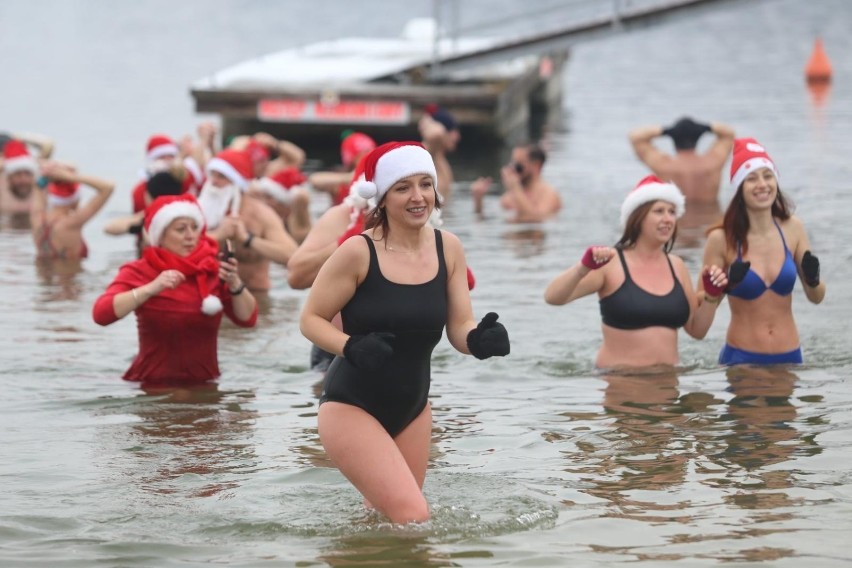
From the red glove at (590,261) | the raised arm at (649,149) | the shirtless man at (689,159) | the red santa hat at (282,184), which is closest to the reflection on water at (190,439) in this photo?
the red glove at (590,261)

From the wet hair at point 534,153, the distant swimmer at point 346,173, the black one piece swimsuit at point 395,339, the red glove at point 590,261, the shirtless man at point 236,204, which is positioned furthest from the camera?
the wet hair at point 534,153

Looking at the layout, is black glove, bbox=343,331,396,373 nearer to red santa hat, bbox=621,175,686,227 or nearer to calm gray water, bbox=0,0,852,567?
calm gray water, bbox=0,0,852,567

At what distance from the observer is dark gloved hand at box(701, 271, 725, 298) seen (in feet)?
30.8

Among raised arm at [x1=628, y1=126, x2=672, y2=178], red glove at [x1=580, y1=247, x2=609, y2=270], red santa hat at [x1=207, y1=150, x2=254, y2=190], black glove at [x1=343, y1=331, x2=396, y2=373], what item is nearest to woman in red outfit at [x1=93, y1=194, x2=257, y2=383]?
red glove at [x1=580, y1=247, x2=609, y2=270]

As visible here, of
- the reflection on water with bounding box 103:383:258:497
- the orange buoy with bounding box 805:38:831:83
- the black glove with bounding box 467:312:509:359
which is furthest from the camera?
the orange buoy with bounding box 805:38:831:83

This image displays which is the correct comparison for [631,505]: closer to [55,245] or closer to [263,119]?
[55,245]

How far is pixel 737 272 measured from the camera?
9.61 meters

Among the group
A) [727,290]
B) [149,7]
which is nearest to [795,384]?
[727,290]

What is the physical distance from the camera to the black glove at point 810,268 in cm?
969

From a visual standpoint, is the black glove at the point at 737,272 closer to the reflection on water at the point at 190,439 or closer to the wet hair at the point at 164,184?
the reflection on water at the point at 190,439

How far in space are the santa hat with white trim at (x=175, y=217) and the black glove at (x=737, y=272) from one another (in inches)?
121

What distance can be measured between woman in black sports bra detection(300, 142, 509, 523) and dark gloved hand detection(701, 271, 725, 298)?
2.94 metres

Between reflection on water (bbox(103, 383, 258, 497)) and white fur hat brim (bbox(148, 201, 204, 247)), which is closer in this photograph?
reflection on water (bbox(103, 383, 258, 497))

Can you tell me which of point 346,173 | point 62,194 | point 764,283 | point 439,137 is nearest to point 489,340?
point 764,283
